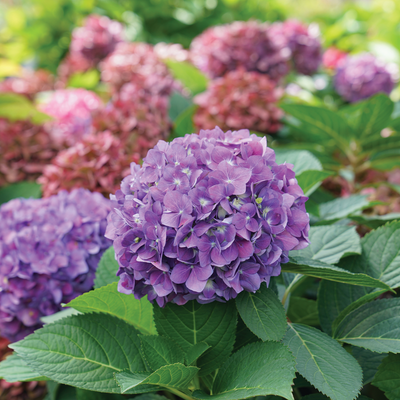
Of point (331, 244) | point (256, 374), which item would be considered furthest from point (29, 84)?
point (256, 374)

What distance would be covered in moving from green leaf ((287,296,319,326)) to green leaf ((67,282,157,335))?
29cm

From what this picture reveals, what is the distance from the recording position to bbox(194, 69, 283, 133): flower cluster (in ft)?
4.21

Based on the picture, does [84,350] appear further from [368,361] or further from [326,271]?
[368,361]

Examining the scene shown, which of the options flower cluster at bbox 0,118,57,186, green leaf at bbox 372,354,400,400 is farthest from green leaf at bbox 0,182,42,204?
green leaf at bbox 372,354,400,400

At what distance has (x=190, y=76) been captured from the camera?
1658mm

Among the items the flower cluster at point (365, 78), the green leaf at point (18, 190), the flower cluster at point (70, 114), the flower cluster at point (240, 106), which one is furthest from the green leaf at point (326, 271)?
the flower cluster at point (365, 78)

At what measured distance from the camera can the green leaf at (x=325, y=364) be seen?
495 millimetres

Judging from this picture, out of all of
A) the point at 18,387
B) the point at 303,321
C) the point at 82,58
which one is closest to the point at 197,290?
the point at 303,321

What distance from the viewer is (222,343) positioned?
0.56 m

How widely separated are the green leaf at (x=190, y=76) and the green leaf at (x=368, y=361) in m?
1.28

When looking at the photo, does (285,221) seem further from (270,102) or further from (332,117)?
(270,102)

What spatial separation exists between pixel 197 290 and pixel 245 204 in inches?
4.9

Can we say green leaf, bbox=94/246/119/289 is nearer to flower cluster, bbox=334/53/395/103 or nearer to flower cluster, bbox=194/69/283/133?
flower cluster, bbox=194/69/283/133

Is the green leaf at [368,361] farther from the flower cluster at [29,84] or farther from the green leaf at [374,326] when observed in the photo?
the flower cluster at [29,84]
